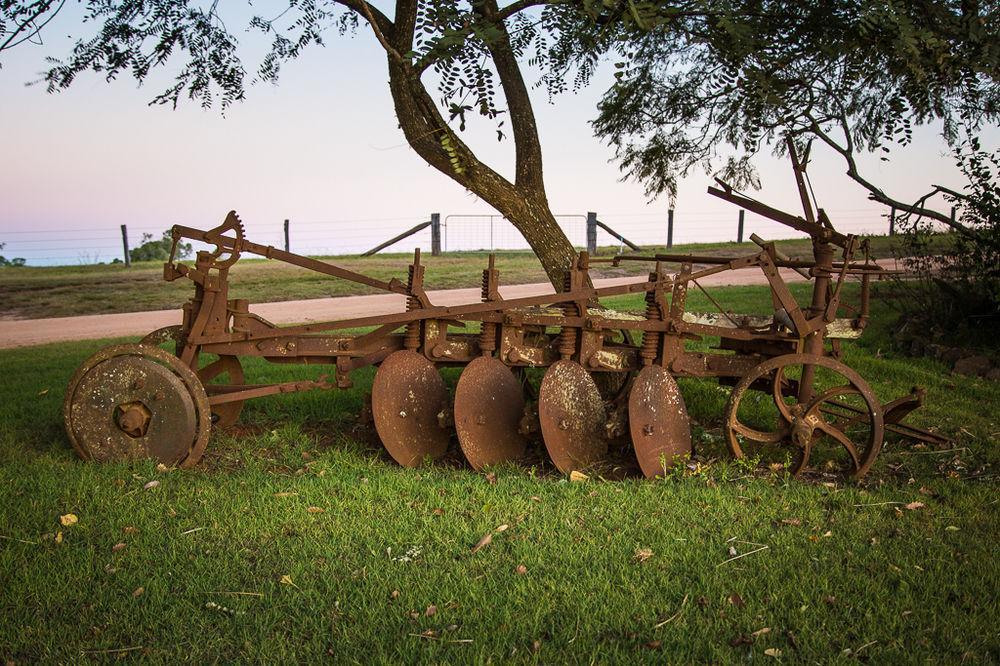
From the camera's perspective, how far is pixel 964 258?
30.7 ft

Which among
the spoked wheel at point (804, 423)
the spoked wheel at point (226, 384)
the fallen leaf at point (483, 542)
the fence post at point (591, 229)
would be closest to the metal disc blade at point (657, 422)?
the spoked wheel at point (804, 423)

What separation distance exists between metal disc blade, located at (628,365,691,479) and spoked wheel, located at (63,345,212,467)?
2656mm

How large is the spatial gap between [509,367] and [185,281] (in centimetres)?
1309

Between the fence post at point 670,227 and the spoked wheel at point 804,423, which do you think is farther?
the fence post at point 670,227

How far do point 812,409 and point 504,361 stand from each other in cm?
197

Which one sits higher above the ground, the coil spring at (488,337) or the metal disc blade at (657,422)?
the coil spring at (488,337)

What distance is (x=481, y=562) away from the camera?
13.4ft

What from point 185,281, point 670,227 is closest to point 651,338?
point 185,281

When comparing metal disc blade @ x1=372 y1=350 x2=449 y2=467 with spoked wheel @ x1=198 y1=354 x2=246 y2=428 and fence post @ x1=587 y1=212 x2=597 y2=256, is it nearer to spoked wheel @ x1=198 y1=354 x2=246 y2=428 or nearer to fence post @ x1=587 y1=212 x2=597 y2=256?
spoked wheel @ x1=198 y1=354 x2=246 y2=428

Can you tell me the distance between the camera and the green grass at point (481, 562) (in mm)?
3490

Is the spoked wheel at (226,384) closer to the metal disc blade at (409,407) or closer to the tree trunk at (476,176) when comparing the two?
the metal disc blade at (409,407)

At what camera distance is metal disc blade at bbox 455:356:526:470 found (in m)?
5.54

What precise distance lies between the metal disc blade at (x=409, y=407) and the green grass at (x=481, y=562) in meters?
0.15

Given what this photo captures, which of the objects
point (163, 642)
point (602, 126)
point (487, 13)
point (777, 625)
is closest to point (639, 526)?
point (777, 625)
